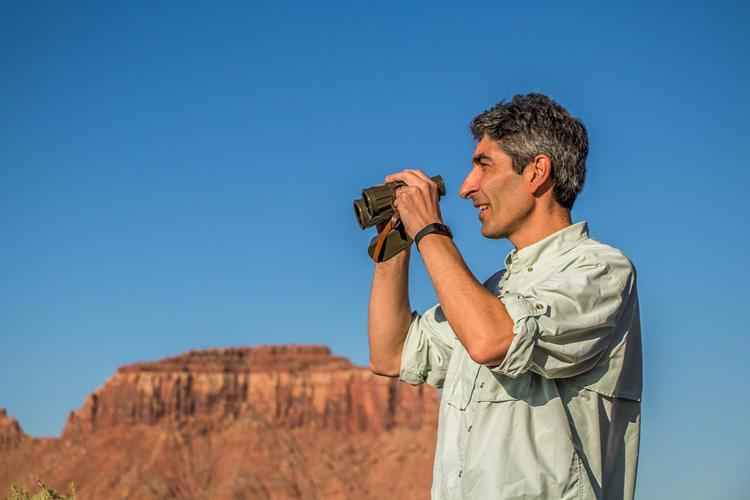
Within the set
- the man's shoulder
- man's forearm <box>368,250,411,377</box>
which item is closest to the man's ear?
the man's shoulder

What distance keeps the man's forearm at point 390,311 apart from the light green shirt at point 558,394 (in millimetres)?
470

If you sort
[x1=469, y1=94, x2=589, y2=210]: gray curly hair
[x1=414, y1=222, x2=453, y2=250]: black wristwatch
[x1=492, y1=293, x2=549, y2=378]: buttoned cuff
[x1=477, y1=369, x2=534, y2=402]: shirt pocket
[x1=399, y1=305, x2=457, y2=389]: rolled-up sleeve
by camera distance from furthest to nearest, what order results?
[x1=399, y1=305, x2=457, y2=389]: rolled-up sleeve < [x1=469, y1=94, x2=589, y2=210]: gray curly hair < [x1=414, y1=222, x2=453, y2=250]: black wristwatch < [x1=477, y1=369, x2=534, y2=402]: shirt pocket < [x1=492, y1=293, x2=549, y2=378]: buttoned cuff

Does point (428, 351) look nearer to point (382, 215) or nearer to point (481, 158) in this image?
point (382, 215)

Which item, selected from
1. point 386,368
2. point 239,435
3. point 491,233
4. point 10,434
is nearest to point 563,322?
point 491,233

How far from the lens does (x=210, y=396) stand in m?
99.6

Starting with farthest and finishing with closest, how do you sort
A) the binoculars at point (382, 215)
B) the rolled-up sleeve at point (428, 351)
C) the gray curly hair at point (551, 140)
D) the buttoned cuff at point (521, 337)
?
the rolled-up sleeve at point (428, 351) → the binoculars at point (382, 215) → the gray curly hair at point (551, 140) → the buttoned cuff at point (521, 337)

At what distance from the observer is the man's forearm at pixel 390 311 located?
2963 mm

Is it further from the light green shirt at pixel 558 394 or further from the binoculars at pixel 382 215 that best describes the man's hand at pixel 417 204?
the light green shirt at pixel 558 394

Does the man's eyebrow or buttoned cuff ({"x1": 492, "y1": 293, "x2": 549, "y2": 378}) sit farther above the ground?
the man's eyebrow

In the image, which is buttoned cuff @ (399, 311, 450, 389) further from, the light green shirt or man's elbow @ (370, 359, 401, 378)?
the light green shirt

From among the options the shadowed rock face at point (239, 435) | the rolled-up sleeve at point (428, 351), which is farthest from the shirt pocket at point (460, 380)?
the shadowed rock face at point (239, 435)

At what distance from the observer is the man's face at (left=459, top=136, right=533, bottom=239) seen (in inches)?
100

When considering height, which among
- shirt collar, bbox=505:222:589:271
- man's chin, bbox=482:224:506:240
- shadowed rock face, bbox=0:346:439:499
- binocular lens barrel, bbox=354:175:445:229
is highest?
shadowed rock face, bbox=0:346:439:499

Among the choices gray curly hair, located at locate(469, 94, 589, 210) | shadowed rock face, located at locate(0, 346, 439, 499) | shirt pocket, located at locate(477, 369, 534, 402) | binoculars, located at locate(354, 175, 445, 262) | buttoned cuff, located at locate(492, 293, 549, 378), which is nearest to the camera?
buttoned cuff, located at locate(492, 293, 549, 378)
